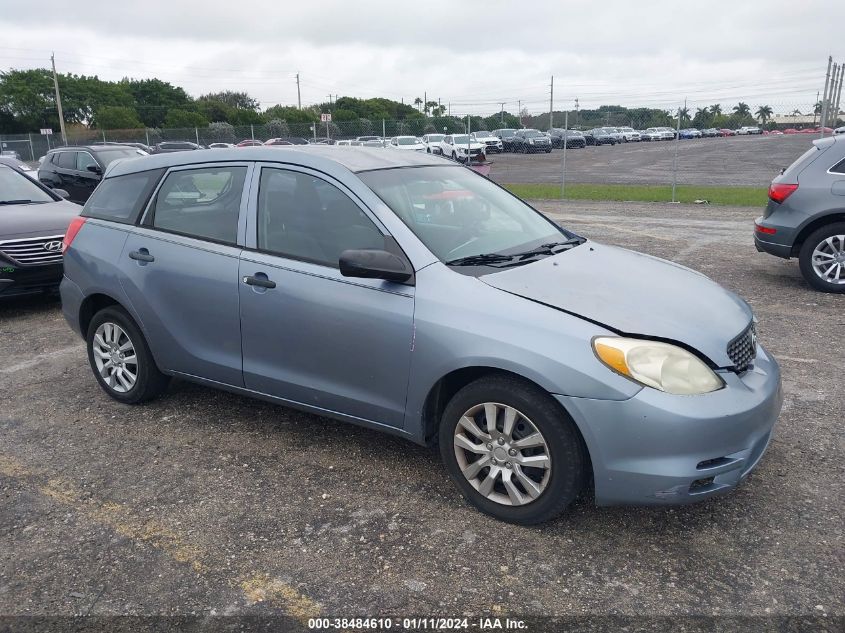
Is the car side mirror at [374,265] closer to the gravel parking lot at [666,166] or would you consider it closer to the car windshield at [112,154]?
the car windshield at [112,154]

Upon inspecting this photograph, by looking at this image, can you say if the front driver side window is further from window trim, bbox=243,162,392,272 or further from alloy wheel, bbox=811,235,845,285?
alloy wheel, bbox=811,235,845,285

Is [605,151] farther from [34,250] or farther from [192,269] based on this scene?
[192,269]

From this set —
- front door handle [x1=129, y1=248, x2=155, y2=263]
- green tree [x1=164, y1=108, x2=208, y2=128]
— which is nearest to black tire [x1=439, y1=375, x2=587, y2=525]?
front door handle [x1=129, y1=248, x2=155, y2=263]

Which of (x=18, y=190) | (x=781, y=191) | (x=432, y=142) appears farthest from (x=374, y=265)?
(x=432, y=142)

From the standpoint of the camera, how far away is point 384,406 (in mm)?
3582

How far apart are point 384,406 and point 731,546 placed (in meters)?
1.71

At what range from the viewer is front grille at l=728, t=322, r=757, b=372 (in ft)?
10.7

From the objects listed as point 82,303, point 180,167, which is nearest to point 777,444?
point 180,167

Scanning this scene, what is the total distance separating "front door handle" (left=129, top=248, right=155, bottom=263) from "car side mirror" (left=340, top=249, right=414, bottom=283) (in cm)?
165

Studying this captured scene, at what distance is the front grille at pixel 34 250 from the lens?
708 centimetres

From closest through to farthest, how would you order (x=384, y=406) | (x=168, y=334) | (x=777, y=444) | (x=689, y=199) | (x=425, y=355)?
(x=425, y=355), (x=384, y=406), (x=777, y=444), (x=168, y=334), (x=689, y=199)

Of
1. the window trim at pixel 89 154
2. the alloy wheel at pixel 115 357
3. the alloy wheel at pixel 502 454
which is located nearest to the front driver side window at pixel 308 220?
the alloy wheel at pixel 502 454

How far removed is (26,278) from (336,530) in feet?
17.6

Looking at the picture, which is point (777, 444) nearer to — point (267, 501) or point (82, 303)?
point (267, 501)
